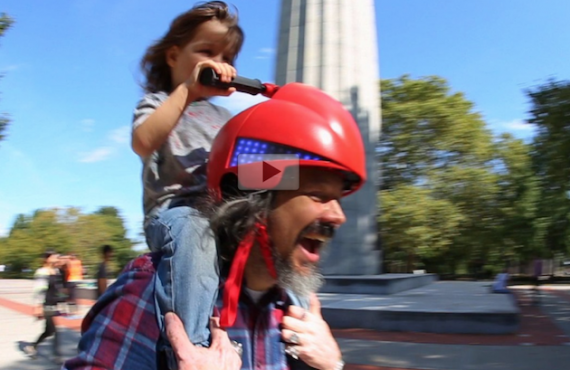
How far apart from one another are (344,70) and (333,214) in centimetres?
1361

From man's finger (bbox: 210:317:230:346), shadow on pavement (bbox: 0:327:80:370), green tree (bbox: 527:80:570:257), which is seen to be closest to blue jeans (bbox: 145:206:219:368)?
man's finger (bbox: 210:317:230:346)

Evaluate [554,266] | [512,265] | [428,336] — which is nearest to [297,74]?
[428,336]

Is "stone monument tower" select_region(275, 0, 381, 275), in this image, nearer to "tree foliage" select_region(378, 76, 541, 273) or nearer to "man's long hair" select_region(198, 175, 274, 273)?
"tree foliage" select_region(378, 76, 541, 273)

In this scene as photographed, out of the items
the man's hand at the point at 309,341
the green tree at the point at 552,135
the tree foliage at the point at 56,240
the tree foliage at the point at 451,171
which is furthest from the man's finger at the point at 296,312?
the tree foliage at the point at 56,240

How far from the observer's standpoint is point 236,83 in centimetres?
134

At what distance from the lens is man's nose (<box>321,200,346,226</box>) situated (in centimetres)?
121

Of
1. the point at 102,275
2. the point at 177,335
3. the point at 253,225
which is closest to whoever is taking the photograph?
the point at 177,335

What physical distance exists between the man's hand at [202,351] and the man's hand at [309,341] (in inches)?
8.5

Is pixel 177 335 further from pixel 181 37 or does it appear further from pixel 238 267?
pixel 181 37

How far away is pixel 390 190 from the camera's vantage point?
2253 centimetres

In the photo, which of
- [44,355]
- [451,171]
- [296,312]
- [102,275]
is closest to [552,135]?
[102,275]

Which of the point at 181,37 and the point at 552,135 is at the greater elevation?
the point at 552,135

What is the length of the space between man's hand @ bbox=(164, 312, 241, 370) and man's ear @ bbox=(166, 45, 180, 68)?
711 mm

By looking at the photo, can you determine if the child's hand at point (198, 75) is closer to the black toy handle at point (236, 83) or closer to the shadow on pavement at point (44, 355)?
the black toy handle at point (236, 83)
